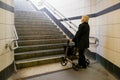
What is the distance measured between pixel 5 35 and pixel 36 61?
1.37 m

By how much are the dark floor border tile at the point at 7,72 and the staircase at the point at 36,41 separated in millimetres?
334

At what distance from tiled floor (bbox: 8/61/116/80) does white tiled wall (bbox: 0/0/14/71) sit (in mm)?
438

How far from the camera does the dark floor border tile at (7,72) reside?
3.03 metres

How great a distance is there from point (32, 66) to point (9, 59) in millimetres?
836

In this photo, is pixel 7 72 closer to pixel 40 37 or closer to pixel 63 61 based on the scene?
pixel 63 61

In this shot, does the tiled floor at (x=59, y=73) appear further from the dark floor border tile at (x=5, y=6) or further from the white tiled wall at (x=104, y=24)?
the dark floor border tile at (x=5, y=6)

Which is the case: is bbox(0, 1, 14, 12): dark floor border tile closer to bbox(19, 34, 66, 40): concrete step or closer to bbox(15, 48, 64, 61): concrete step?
bbox(15, 48, 64, 61): concrete step

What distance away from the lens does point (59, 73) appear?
12.7ft

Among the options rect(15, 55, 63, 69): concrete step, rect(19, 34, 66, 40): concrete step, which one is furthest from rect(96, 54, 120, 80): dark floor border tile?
rect(19, 34, 66, 40): concrete step

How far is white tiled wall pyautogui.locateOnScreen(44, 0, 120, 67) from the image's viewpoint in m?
3.56

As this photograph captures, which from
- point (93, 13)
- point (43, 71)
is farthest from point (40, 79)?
point (93, 13)

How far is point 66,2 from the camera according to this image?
6496mm

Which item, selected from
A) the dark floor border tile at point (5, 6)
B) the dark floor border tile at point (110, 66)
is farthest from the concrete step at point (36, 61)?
the dark floor border tile at point (5, 6)

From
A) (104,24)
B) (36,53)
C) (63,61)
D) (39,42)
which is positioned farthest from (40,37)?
(104,24)
